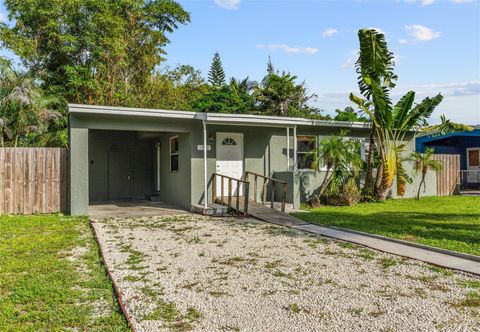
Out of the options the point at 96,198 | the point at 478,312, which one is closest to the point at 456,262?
the point at 478,312

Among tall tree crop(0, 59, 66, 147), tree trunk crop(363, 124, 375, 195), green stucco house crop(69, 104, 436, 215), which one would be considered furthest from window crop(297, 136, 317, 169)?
tall tree crop(0, 59, 66, 147)

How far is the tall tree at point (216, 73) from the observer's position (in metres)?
37.1

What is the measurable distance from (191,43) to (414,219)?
16152 mm

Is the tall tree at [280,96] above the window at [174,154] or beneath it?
above

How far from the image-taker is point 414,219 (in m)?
9.55

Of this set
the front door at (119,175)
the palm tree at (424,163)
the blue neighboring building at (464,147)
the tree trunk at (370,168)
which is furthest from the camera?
the blue neighboring building at (464,147)

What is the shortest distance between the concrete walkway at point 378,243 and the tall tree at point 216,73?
92.4 ft

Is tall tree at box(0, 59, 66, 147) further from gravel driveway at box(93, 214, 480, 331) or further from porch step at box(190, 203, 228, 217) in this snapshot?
gravel driveway at box(93, 214, 480, 331)

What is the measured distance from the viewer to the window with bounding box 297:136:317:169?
13672 millimetres

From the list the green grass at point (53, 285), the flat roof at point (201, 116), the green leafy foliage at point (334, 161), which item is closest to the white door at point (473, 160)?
the green leafy foliage at point (334, 161)

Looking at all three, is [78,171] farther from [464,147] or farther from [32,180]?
[464,147]

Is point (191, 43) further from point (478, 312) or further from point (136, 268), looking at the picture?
point (478, 312)

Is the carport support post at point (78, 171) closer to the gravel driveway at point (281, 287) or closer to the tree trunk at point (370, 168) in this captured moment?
the gravel driveway at point (281, 287)

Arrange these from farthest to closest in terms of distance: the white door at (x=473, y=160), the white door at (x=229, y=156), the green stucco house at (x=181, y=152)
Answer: the white door at (x=473, y=160), the white door at (x=229, y=156), the green stucco house at (x=181, y=152)
